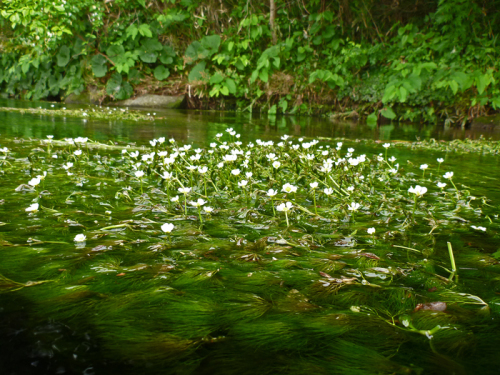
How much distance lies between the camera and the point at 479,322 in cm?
105

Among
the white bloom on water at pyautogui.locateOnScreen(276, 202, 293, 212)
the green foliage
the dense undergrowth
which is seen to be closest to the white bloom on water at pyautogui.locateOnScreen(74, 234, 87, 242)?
the white bloom on water at pyautogui.locateOnScreen(276, 202, 293, 212)

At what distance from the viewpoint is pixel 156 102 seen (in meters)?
10.6

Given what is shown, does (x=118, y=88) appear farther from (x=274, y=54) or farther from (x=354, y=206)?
(x=354, y=206)

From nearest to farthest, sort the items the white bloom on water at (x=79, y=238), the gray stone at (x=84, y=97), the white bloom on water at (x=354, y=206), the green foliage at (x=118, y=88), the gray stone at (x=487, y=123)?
the white bloom on water at (x=79, y=238) < the white bloom on water at (x=354, y=206) < the gray stone at (x=487, y=123) < the green foliage at (x=118, y=88) < the gray stone at (x=84, y=97)

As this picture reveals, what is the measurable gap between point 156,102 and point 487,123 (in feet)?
26.2

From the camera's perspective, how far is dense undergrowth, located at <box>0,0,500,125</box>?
8.01m

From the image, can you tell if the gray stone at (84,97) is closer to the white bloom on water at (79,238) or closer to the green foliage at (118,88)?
the green foliage at (118,88)

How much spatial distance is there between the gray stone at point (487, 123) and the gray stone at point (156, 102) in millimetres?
7192

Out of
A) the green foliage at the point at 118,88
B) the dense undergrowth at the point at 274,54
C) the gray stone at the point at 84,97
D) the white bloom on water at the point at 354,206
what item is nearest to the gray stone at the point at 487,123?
the dense undergrowth at the point at 274,54

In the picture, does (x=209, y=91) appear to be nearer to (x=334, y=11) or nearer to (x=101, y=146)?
(x=334, y=11)

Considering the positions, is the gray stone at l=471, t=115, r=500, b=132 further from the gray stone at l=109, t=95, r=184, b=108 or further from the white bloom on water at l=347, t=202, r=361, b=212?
the gray stone at l=109, t=95, r=184, b=108

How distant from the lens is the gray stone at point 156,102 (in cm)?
1052

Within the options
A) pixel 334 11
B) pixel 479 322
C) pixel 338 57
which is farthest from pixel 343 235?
pixel 334 11

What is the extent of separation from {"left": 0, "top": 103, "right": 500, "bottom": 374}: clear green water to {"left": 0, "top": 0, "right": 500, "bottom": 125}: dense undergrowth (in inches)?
254
